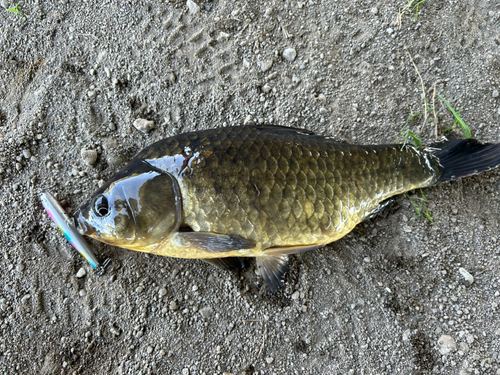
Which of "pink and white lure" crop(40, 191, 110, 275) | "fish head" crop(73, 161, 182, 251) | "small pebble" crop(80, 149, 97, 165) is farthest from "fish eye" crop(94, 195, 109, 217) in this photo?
"small pebble" crop(80, 149, 97, 165)

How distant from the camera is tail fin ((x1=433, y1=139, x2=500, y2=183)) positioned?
7.68 ft

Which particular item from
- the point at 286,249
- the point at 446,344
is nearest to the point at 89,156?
the point at 286,249

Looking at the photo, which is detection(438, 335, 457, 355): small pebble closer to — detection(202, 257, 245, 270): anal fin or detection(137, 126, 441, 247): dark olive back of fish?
detection(137, 126, 441, 247): dark olive back of fish

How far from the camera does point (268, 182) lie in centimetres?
204

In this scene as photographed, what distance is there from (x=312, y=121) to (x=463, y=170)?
1.18 m

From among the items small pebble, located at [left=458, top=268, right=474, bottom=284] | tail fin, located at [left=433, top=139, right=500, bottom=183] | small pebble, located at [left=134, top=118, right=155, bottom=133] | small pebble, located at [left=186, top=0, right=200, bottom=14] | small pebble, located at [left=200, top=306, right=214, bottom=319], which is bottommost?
small pebble, located at [left=458, top=268, right=474, bottom=284]

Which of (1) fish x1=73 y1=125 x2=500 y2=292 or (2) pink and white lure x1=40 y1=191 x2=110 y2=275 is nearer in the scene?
(1) fish x1=73 y1=125 x2=500 y2=292

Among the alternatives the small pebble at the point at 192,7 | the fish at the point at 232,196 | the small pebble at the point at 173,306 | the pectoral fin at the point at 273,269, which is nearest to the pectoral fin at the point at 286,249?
the fish at the point at 232,196

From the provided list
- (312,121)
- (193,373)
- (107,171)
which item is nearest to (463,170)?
(312,121)

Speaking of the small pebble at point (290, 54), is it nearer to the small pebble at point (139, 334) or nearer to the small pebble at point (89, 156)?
the small pebble at point (89, 156)

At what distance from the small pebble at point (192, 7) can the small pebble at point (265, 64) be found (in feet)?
2.41

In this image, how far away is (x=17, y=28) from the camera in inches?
115

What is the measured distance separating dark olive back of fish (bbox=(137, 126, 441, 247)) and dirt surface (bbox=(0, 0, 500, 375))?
469 mm

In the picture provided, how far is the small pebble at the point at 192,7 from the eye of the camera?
2816mm
